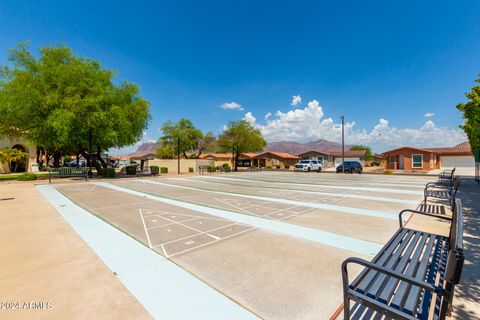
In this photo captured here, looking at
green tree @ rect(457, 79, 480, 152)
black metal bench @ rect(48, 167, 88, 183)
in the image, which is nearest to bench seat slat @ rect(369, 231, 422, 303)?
green tree @ rect(457, 79, 480, 152)

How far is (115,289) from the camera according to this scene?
3145 millimetres

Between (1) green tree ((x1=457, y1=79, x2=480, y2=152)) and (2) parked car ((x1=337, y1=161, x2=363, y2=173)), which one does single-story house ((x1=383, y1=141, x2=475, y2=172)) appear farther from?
(1) green tree ((x1=457, y1=79, x2=480, y2=152))

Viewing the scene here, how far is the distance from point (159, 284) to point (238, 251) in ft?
5.56

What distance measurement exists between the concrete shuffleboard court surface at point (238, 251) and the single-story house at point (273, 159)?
155ft

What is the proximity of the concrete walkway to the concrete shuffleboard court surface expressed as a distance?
0.21 m

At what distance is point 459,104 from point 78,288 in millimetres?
23857

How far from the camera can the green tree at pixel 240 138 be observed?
1628 inches

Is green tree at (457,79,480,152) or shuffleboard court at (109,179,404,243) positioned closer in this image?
shuffleboard court at (109,179,404,243)

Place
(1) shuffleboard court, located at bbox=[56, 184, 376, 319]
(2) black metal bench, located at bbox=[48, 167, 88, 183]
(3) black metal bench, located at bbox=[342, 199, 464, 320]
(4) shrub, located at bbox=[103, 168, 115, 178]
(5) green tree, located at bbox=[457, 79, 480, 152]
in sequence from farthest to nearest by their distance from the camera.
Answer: (4) shrub, located at bbox=[103, 168, 115, 178] < (2) black metal bench, located at bbox=[48, 167, 88, 183] < (5) green tree, located at bbox=[457, 79, 480, 152] < (1) shuffleboard court, located at bbox=[56, 184, 376, 319] < (3) black metal bench, located at bbox=[342, 199, 464, 320]

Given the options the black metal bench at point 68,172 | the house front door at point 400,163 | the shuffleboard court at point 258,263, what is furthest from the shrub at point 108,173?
the house front door at point 400,163

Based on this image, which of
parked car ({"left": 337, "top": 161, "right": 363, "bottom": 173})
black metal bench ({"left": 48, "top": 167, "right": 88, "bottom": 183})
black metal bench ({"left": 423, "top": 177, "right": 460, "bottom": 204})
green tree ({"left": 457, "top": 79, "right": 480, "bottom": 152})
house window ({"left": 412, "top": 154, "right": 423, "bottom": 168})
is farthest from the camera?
house window ({"left": 412, "top": 154, "right": 423, "bottom": 168})

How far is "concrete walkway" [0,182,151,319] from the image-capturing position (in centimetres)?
270

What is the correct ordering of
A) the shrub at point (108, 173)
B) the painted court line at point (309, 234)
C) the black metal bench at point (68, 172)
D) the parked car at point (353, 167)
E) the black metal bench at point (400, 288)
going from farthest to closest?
the parked car at point (353, 167) → the shrub at point (108, 173) → the black metal bench at point (68, 172) → the painted court line at point (309, 234) → the black metal bench at point (400, 288)

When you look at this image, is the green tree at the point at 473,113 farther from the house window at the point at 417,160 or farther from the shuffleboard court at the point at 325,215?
the house window at the point at 417,160
